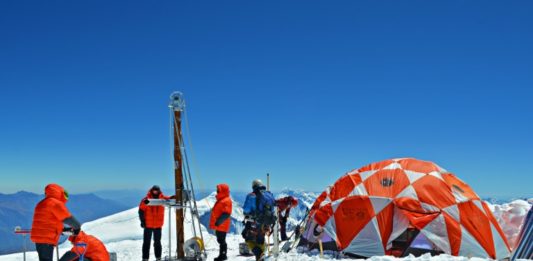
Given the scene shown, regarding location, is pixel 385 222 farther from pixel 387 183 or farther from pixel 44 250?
pixel 44 250

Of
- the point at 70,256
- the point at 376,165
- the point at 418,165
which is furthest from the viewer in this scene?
the point at 376,165

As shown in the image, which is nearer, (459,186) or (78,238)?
(78,238)

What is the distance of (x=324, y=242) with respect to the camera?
13898 millimetres

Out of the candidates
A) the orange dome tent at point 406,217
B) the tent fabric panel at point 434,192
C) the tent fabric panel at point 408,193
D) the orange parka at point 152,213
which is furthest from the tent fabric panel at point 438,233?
the orange parka at point 152,213

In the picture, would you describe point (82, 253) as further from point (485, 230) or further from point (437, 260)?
point (485, 230)

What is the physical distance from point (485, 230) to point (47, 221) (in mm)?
11596

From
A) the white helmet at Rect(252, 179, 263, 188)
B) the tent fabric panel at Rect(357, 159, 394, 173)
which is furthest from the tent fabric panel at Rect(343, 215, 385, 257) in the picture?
the white helmet at Rect(252, 179, 263, 188)

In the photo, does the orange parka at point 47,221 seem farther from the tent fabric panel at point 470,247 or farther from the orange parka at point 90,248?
the tent fabric panel at point 470,247

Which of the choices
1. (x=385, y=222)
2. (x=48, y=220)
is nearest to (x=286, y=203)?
(x=385, y=222)

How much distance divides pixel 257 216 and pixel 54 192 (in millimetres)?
4582

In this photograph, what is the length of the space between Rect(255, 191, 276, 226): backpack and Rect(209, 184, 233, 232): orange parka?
1.60 m

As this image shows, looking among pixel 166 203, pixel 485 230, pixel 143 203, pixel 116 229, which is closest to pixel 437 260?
pixel 485 230

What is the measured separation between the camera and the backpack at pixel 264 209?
10727mm

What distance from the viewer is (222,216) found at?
1210cm
